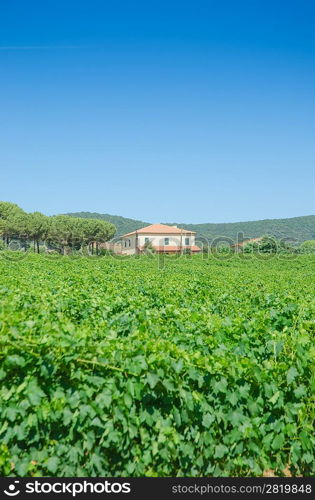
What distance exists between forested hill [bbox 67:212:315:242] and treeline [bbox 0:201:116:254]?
6402 centimetres

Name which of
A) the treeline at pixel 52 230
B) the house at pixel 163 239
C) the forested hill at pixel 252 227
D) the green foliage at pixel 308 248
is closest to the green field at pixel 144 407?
the treeline at pixel 52 230

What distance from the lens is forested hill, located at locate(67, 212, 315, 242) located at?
482 ft

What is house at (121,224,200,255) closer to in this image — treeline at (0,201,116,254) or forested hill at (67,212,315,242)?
treeline at (0,201,116,254)

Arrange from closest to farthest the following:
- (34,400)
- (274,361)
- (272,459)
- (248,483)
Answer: (34,400) → (248,483) → (272,459) → (274,361)

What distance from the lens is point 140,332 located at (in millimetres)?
4879

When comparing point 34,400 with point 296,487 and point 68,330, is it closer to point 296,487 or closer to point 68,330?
point 68,330

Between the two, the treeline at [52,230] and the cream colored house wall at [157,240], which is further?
the cream colored house wall at [157,240]

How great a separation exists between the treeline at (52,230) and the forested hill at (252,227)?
64.0 m

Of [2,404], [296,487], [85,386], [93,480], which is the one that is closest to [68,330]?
[85,386]

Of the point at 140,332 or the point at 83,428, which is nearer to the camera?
the point at 83,428

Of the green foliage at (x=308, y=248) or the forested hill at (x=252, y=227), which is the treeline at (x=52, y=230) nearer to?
the green foliage at (x=308, y=248)

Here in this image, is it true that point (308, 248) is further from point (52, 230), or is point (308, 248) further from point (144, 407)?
point (144, 407)

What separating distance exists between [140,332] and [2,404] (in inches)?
61.0

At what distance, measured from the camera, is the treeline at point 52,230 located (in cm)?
7388
